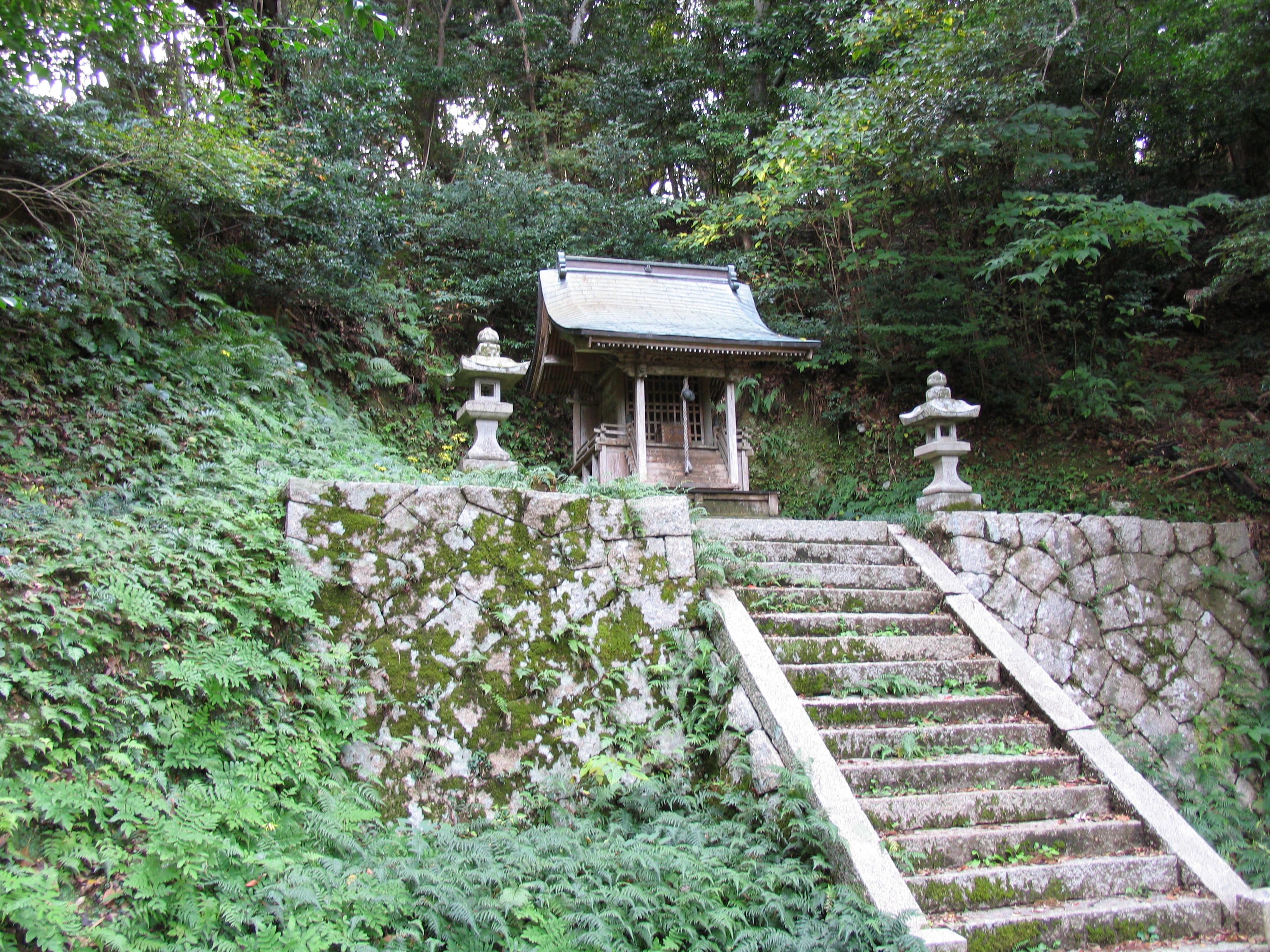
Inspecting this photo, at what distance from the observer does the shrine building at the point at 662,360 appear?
33.5 ft

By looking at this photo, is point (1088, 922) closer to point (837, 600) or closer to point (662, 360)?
point (837, 600)

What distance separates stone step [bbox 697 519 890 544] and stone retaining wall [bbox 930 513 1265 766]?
59cm

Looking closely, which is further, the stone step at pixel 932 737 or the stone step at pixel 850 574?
the stone step at pixel 850 574

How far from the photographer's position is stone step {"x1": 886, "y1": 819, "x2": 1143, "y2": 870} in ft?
13.2

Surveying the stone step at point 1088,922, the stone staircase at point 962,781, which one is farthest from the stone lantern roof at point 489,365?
the stone step at point 1088,922

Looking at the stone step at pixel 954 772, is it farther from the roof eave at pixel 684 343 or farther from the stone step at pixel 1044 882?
the roof eave at pixel 684 343

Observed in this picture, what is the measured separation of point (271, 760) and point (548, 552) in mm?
2218

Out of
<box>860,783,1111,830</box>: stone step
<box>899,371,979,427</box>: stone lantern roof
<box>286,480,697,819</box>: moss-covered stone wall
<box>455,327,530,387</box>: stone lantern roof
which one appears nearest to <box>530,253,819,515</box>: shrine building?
<box>455,327,530,387</box>: stone lantern roof

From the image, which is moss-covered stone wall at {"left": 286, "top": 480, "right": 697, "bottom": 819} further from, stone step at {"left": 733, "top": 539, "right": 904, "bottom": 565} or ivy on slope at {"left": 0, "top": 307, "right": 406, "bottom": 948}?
stone step at {"left": 733, "top": 539, "right": 904, "bottom": 565}

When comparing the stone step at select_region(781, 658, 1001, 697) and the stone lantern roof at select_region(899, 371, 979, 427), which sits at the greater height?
the stone lantern roof at select_region(899, 371, 979, 427)

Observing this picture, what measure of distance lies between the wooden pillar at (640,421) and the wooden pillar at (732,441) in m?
1.26

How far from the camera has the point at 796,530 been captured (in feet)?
22.2

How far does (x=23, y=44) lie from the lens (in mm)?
5148

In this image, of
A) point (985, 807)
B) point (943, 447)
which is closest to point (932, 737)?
point (985, 807)
